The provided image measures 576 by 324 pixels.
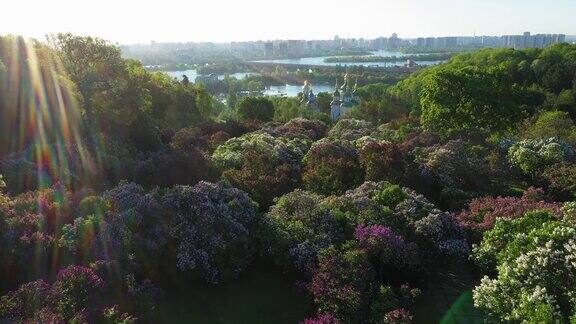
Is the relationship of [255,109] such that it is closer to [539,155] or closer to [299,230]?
[539,155]

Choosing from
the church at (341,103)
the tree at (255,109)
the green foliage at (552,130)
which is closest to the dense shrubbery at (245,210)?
the green foliage at (552,130)

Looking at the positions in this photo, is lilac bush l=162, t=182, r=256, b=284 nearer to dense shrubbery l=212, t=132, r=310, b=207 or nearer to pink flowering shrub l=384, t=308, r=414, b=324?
dense shrubbery l=212, t=132, r=310, b=207

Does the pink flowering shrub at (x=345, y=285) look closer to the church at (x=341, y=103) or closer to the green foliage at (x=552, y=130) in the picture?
the green foliage at (x=552, y=130)

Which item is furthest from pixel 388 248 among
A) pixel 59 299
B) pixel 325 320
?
pixel 59 299

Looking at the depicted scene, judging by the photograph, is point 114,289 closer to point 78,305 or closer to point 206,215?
point 78,305

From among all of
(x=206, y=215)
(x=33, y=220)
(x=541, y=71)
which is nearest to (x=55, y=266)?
(x=33, y=220)

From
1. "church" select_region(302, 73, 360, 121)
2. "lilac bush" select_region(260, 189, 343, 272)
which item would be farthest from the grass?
"church" select_region(302, 73, 360, 121)
